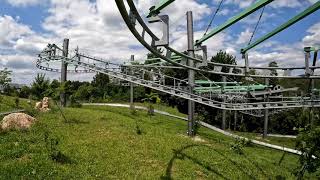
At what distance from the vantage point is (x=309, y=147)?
10656mm

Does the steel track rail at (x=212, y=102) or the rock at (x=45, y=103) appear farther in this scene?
the rock at (x=45, y=103)

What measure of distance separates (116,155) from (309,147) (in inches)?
404

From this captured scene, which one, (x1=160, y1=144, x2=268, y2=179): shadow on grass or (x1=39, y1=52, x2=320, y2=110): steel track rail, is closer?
(x1=160, y1=144, x2=268, y2=179): shadow on grass

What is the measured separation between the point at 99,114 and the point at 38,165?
43.6 ft

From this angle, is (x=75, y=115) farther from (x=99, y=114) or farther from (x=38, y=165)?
(x=38, y=165)

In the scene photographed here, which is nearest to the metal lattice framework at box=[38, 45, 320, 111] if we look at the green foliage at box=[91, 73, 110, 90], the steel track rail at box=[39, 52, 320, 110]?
the steel track rail at box=[39, 52, 320, 110]

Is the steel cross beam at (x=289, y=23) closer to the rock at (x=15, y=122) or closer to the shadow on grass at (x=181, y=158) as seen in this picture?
the shadow on grass at (x=181, y=158)

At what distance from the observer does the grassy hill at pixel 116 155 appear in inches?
633

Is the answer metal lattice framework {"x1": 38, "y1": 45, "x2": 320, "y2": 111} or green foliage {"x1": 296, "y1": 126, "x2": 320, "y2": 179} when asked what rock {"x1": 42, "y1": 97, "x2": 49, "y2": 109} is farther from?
green foliage {"x1": 296, "y1": 126, "x2": 320, "y2": 179}

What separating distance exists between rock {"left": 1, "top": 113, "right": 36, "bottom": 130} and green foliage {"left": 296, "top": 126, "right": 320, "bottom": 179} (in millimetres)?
14243

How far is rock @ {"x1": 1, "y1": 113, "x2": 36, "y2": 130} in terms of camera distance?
20.0 meters

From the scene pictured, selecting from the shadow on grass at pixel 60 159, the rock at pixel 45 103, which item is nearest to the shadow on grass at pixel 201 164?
the shadow on grass at pixel 60 159

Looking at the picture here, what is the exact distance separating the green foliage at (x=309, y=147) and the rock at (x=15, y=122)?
46.7 feet

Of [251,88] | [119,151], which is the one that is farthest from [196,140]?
[251,88]
